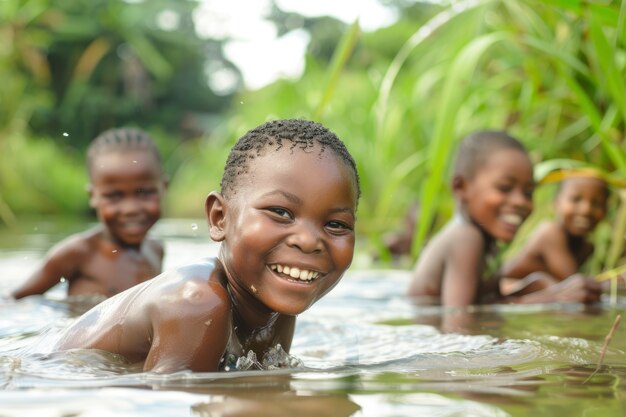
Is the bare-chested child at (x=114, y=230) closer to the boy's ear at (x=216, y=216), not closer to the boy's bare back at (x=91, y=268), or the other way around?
the boy's bare back at (x=91, y=268)

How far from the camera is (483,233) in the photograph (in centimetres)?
394

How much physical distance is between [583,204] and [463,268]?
3.26 ft

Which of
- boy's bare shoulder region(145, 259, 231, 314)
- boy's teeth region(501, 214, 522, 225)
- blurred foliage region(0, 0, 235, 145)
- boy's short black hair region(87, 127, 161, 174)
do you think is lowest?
boy's bare shoulder region(145, 259, 231, 314)

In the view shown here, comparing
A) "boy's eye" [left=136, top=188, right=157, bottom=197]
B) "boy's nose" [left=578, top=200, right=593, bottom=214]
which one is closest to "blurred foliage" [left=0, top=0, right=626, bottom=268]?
"boy's nose" [left=578, top=200, right=593, bottom=214]

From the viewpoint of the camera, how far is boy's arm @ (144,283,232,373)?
1.88 metres

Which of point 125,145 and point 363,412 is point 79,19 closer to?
point 125,145

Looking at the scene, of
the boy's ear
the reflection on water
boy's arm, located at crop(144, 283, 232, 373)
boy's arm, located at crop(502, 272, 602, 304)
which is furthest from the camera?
boy's arm, located at crop(502, 272, 602, 304)

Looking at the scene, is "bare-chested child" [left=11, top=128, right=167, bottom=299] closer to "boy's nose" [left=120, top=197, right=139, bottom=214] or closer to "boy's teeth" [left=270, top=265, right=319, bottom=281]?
"boy's nose" [left=120, top=197, right=139, bottom=214]

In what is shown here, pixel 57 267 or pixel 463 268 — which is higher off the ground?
pixel 57 267

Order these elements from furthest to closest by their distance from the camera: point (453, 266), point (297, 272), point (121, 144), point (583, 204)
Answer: point (583, 204) → point (121, 144) → point (453, 266) → point (297, 272)

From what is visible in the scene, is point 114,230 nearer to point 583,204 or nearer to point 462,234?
point 462,234

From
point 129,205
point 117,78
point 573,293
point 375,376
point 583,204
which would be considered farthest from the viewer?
point 117,78

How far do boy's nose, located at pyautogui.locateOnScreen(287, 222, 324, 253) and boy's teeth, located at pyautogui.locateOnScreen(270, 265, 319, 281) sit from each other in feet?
0.19

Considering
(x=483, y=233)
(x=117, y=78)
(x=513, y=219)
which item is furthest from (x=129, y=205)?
(x=117, y=78)
